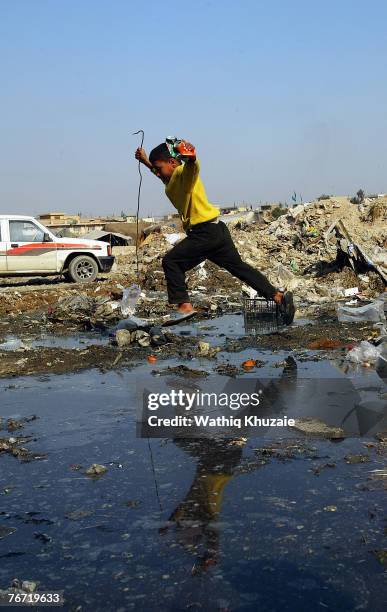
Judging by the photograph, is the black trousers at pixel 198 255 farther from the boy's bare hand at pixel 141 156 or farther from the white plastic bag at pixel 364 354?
the white plastic bag at pixel 364 354

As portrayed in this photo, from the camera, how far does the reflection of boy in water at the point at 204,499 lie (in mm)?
2523

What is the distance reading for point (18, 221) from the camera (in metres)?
16.1

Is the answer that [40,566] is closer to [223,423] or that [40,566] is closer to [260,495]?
[260,495]

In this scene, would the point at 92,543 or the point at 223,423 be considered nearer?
the point at 92,543

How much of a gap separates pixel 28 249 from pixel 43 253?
41 cm

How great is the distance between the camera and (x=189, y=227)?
263 inches

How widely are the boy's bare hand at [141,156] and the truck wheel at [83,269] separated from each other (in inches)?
415

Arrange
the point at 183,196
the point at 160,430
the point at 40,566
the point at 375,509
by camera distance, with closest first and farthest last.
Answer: the point at 40,566 < the point at 375,509 < the point at 160,430 < the point at 183,196

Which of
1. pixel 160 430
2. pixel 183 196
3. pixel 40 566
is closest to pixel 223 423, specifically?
pixel 160 430

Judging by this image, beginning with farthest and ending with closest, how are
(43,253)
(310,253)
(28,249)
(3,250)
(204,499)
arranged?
(310,253), (43,253), (28,249), (3,250), (204,499)

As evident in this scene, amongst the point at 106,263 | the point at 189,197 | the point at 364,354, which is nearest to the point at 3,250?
the point at 106,263

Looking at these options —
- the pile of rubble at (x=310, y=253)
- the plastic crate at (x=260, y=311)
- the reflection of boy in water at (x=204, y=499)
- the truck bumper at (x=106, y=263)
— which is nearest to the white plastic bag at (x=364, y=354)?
the plastic crate at (x=260, y=311)

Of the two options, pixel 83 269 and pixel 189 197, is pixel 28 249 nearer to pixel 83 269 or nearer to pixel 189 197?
pixel 83 269

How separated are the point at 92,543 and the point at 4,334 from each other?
7.05m
